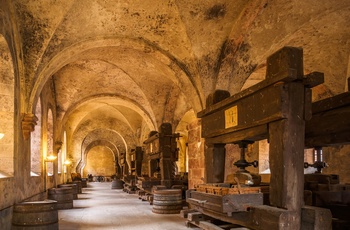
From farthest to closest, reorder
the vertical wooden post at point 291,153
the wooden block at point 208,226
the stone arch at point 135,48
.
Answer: the stone arch at point 135,48
the wooden block at point 208,226
the vertical wooden post at point 291,153

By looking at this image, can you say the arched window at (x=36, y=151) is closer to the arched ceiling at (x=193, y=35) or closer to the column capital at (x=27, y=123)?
the arched ceiling at (x=193, y=35)

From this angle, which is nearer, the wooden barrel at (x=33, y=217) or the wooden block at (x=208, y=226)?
the wooden block at (x=208, y=226)

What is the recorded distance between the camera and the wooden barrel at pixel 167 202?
9422 millimetres

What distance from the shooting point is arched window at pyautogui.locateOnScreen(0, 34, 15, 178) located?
6.65 metres

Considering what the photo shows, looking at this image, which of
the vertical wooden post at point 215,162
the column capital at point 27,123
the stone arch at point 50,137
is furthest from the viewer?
the stone arch at point 50,137

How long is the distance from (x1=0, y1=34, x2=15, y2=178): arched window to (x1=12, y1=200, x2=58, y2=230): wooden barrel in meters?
1.07

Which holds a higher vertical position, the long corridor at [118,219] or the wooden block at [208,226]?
the wooden block at [208,226]

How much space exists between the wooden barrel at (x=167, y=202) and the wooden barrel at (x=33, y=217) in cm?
395

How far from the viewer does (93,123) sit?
24.2 m

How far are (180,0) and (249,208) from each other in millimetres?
5194

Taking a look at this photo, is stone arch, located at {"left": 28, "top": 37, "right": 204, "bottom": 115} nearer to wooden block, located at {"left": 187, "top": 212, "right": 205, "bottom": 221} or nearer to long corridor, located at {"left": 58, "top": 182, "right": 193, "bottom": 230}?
long corridor, located at {"left": 58, "top": 182, "right": 193, "bottom": 230}

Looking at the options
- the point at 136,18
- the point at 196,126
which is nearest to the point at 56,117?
the point at 196,126

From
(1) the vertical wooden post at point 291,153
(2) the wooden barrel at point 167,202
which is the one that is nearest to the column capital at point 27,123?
(2) the wooden barrel at point 167,202

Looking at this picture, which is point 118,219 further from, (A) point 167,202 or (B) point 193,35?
(B) point 193,35
